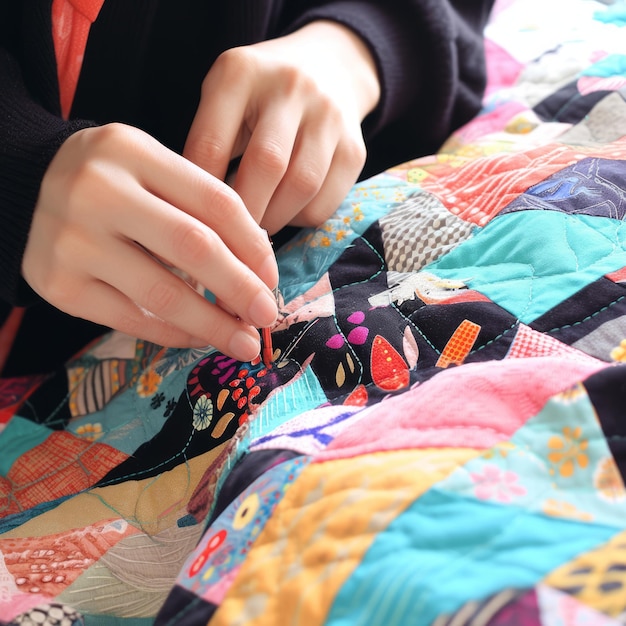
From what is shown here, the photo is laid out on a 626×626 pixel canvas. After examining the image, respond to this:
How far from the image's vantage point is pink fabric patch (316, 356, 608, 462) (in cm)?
32

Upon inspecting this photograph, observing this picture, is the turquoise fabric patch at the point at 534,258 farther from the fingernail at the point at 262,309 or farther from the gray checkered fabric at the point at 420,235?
the fingernail at the point at 262,309

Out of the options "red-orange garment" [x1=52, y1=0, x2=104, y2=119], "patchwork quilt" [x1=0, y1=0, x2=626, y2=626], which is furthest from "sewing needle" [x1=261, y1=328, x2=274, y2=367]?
"red-orange garment" [x1=52, y1=0, x2=104, y2=119]

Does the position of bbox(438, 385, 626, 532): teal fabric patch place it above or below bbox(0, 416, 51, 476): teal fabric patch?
above

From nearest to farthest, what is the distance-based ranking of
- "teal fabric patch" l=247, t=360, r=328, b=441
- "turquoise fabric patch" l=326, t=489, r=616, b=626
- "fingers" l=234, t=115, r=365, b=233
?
"turquoise fabric patch" l=326, t=489, r=616, b=626 → "teal fabric patch" l=247, t=360, r=328, b=441 → "fingers" l=234, t=115, r=365, b=233

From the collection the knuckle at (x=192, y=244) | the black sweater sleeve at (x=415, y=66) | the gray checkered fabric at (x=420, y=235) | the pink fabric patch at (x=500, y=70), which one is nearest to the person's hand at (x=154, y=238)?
the knuckle at (x=192, y=244)

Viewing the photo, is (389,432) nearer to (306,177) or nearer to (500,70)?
(306,177)

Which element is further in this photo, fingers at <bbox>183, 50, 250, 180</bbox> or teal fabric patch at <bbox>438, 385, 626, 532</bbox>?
fingers at <bbox>183, 50, 250, 180</bbox>

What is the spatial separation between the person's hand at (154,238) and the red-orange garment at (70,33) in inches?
6.5

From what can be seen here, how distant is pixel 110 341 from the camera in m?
0.60

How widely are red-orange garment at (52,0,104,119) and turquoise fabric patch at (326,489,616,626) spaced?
21.0 inches

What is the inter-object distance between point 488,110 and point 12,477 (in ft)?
2.18

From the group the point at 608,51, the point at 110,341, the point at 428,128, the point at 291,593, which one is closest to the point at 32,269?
the point at 110,341

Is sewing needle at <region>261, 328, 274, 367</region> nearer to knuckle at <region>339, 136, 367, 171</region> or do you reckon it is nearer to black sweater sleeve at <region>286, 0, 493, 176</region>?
knuckle at <region>339, 136, 367, 171</region>

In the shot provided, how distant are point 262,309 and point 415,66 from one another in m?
0.46
